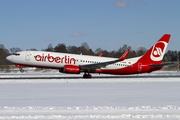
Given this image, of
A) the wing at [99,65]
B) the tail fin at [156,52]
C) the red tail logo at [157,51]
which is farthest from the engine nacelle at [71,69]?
the red tail logo at [157,51]

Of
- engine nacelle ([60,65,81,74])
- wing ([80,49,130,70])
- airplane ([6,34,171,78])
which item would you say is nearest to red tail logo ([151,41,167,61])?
airplane ([6,34,171,78])

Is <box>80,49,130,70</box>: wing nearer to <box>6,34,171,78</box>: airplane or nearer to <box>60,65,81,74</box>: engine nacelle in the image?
<box>6,34,171,78</box>: airplane

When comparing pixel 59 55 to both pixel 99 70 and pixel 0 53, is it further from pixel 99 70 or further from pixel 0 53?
pixel 0 53

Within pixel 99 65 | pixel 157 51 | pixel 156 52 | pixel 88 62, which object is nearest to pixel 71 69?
pixel 88 62

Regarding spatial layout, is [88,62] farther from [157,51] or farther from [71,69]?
[157,51]

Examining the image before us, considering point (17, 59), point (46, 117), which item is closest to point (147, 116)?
point (46, 117)

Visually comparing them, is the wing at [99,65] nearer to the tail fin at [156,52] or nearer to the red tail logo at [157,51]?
the tail fin at [156,52]

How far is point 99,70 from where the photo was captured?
27.8 metres

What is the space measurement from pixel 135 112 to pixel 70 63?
779 inches

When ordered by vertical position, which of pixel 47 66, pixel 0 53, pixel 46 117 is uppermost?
pixel 0 53

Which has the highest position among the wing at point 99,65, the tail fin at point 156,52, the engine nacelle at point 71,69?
the tail fin at point 156,52

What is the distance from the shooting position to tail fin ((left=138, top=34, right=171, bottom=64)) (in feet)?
97.2

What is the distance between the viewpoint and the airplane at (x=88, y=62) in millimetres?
26531

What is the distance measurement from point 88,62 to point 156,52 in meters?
10.2
